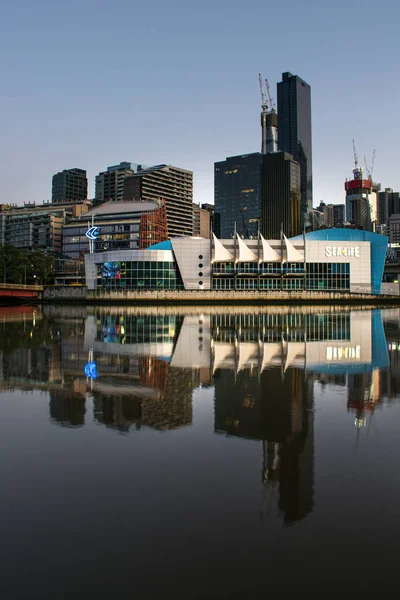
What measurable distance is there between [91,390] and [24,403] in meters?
2.53

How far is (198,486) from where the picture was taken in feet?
31.9

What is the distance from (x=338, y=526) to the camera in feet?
26.8

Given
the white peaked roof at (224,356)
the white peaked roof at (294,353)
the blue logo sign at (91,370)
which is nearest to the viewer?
the blue logo sign at (91,370)

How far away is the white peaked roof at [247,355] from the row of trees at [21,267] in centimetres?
11708

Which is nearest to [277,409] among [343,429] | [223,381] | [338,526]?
[343,429]

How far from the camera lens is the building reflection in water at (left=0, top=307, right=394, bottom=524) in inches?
485

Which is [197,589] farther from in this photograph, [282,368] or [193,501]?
[282,368]

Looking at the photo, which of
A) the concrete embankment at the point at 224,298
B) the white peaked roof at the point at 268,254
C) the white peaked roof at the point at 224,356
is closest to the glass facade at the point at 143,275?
the concrete embankment at the point at 224,298

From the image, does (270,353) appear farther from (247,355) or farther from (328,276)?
(328,276)

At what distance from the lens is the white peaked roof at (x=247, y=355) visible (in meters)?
25.2

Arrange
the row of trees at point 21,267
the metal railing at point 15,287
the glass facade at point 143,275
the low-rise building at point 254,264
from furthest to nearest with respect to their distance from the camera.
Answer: the row of trees at point 21,267
the glass facade at point 143,275
the low-rise building at point 254,264
the metal railing at point 15,287

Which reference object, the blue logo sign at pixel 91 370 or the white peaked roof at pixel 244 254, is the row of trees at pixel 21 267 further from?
the blue logo sign at pixel 91 370

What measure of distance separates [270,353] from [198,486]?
20.7 meters

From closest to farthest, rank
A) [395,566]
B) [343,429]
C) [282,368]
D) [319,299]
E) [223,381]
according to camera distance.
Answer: [395,566] < [343,429] < [223,381] < [282,368] < [319,299]
